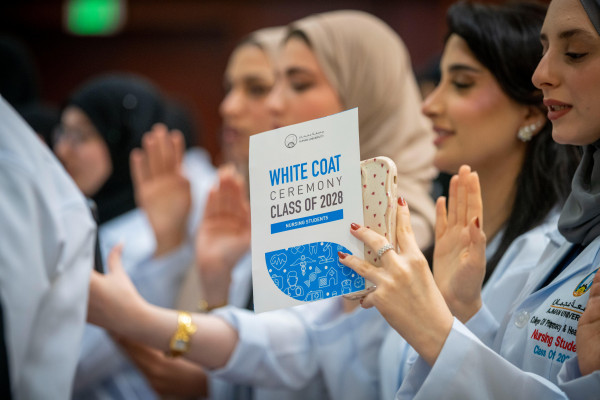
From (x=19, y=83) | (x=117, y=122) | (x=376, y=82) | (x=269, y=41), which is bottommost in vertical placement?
(x=376, y=82)

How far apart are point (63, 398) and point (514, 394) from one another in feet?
3.22

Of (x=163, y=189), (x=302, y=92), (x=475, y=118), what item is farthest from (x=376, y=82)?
(x=163, y=189)

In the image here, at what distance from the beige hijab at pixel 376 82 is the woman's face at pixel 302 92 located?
28 mm

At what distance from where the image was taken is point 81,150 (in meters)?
3.16

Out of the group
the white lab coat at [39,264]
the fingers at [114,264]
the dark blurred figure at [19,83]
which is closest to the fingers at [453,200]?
the white lab coat at [39,264]

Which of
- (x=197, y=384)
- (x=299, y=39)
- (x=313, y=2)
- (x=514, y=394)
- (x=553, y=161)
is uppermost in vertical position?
(x=313, y=2)

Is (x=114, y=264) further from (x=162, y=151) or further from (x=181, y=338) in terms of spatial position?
(x=162, y=151)

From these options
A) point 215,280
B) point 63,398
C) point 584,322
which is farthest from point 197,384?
point 584,322

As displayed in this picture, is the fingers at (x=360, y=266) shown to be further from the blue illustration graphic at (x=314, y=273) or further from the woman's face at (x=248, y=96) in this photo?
the woman's face at (x=248, y=96)

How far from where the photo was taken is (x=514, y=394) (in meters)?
1.18

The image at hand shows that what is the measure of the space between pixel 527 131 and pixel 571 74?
479 millimetres

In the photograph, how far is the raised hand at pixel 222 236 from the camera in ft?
8.16

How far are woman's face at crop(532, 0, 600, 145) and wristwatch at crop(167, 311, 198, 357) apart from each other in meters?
1.13

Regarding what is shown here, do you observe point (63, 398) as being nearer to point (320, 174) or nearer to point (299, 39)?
point (320, 174)
